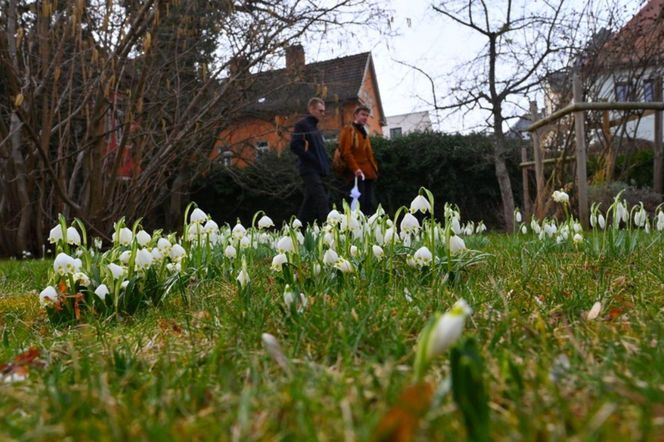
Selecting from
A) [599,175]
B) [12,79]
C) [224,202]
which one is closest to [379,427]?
[12,79]

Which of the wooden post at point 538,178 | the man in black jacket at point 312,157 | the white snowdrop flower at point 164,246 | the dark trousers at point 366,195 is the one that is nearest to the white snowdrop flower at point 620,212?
the white snowdrop flower at point 164,246

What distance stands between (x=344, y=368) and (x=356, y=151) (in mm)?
6450

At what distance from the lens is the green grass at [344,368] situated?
0.89 m

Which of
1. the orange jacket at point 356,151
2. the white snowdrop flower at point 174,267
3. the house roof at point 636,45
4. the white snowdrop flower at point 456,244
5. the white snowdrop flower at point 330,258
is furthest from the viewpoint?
the house roof at point 636,45

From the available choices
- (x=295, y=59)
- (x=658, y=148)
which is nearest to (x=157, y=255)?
(x=295, y=59)

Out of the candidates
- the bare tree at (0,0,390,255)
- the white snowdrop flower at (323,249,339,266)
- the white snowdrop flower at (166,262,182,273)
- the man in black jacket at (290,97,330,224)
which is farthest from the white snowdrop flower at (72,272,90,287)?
the man in black jacket at (290,97,330,224)

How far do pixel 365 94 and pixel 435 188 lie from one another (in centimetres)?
1322

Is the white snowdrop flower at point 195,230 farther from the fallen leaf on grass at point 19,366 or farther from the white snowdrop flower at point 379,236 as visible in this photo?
the fallen leaf on grass at point 19,366

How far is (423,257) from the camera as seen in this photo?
2545mm

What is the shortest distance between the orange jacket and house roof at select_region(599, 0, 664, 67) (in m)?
4.59

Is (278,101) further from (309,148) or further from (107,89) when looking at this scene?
(107,89)

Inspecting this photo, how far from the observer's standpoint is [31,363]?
147 centimetres

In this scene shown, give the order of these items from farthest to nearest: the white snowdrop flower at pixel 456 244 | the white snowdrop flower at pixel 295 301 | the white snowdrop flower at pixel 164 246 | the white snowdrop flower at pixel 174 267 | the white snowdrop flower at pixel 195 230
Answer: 1. the white snowdrop flower at pixel 195 230
2. the white snowdrop flower at pixel 174 267
3. the white snowdrop flower at pixel 164 246
4. the white snowdrop flower at pixel 456 244
5. the white snowdrop flower at pixel 295 301

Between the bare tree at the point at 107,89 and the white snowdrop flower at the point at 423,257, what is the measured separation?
4.33 metres
